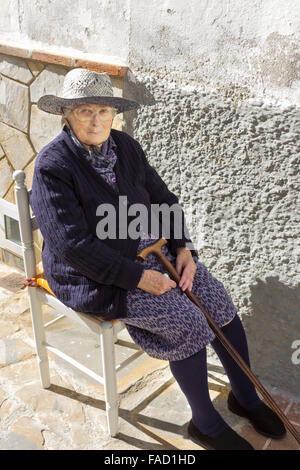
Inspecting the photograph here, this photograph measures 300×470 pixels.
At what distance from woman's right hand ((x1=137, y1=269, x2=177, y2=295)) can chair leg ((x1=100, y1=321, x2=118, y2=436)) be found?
23 cm

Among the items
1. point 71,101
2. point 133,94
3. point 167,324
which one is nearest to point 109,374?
point 167,324

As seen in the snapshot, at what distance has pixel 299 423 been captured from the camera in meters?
2.42

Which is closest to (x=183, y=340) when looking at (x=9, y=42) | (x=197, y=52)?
(x=197, y=52)

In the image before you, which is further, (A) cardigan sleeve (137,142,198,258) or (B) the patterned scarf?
(A) cardigan sleeve (137,142,198,258)

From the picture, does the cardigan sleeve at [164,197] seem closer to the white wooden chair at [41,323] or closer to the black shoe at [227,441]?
the white wooden chair at [41,323]

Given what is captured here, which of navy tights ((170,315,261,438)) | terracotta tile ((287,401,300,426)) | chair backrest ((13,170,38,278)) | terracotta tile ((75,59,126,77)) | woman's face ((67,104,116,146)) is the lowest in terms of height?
terracotta tile ((287,401,300,426))

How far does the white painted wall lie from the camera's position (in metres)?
2.18

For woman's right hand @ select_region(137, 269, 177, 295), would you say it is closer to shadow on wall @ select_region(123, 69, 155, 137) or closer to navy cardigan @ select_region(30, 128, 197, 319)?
navy cardigan @ select_region(30, 128, 197, 319)

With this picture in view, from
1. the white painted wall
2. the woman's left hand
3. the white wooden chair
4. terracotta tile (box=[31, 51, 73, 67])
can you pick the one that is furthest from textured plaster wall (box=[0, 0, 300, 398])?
the white wooden chair

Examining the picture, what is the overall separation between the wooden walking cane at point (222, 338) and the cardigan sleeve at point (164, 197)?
0.18 meters

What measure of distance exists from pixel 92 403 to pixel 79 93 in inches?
56.1

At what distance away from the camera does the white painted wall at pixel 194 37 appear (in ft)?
7.16

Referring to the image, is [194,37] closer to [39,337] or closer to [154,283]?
[154,283]
